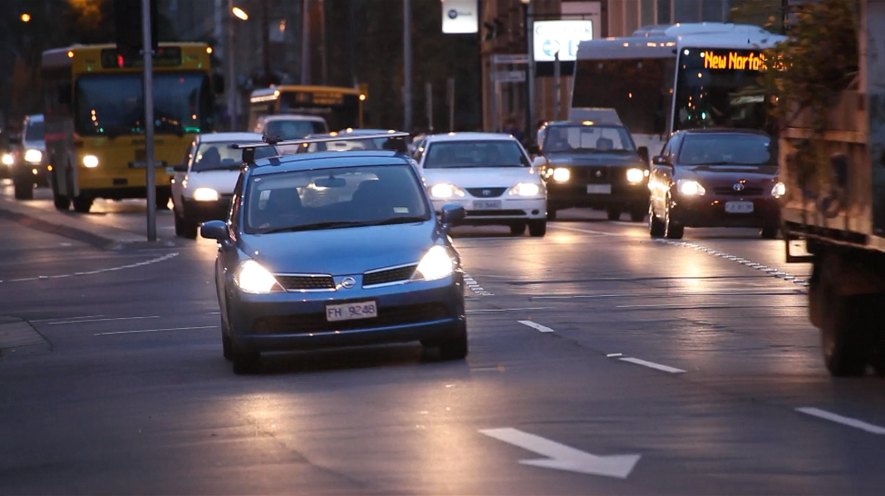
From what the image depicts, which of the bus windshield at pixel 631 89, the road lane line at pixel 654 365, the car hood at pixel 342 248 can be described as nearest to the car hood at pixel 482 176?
the bus windshield at pixel 631 89

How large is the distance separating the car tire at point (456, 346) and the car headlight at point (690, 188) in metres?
16.1

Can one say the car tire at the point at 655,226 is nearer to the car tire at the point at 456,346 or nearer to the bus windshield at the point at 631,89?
the bus windshield at the point at 631,89

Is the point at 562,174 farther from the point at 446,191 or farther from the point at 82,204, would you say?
the point at 82,204

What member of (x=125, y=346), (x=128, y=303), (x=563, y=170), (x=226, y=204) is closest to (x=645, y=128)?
(x=563, y=170)

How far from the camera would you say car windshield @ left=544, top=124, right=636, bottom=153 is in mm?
40156

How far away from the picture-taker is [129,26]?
34.6 metres

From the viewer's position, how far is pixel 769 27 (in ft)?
47.4

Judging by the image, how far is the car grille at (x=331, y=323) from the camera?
15047 millimetres

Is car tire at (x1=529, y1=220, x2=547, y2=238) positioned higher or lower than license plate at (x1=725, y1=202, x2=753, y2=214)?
lower

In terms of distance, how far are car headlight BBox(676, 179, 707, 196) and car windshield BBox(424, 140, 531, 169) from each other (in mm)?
3216

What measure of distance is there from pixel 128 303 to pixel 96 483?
1241 centimetres

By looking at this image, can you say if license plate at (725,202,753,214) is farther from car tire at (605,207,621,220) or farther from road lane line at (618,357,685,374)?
road lane line at (618,357,685,374)

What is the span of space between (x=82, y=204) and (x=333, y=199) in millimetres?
32967

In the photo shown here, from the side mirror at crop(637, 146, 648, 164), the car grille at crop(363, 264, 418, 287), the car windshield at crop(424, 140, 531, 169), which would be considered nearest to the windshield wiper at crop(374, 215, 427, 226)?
the car grille at crop(363, 264, 418, 287)
